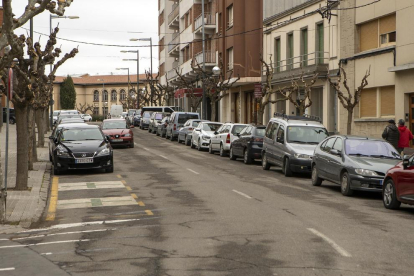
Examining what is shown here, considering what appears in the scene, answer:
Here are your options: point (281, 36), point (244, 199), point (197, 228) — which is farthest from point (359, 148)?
point (281, 36)

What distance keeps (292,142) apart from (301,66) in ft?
54.5

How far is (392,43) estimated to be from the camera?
96.6 ft

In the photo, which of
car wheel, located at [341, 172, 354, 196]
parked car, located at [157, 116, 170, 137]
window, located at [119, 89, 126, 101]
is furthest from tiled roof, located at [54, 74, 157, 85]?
car wheel, located at [341, 172, 354, 196]

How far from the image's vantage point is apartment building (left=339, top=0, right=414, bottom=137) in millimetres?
28016

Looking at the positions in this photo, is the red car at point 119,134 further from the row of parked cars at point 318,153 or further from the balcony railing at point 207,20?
the balcony railing at point 207,20

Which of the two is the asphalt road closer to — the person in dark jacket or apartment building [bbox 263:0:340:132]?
the person in dark jacket

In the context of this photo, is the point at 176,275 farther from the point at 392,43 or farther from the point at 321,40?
the point at 321,40

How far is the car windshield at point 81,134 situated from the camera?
2405 centimetres

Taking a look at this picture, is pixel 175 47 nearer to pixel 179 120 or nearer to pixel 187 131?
pixel 179 120

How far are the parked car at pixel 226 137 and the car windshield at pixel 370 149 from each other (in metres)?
13.4

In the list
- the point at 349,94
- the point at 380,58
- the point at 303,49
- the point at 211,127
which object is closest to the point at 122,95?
the point at 303,49

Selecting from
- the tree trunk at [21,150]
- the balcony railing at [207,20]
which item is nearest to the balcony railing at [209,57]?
the balcony railing at [207,20]

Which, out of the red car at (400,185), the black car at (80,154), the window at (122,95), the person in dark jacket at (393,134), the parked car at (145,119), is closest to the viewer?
the red car at (400,185)

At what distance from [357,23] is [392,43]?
132 inches
